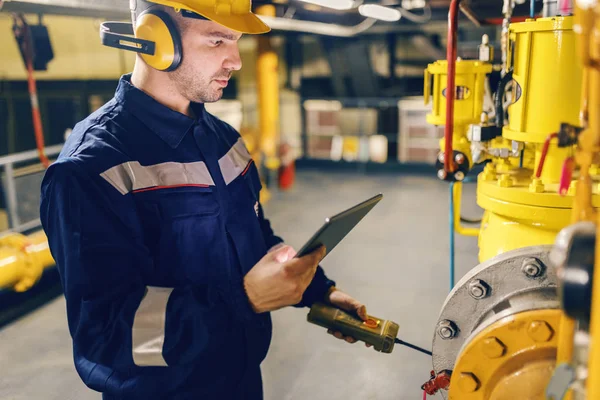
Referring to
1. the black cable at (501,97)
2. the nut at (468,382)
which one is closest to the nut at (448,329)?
the nut at (468,382)

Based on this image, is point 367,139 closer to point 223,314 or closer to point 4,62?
point 4,62

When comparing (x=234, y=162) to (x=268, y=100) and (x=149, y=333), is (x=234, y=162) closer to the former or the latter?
(x=149, y=333)

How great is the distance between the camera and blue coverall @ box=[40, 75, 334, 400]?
105 cm

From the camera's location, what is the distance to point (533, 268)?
3.31 ft

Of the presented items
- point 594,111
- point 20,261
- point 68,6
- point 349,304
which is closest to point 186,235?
point 349,304

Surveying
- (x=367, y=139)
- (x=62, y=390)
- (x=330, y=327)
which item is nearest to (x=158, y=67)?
(x=330, y=327)

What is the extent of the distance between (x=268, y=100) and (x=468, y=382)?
585cm

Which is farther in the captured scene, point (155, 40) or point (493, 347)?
point (155, 40)

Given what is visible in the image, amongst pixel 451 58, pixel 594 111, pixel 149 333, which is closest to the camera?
pixel 594 111

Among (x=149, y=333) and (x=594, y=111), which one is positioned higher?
(x=594, y=111)

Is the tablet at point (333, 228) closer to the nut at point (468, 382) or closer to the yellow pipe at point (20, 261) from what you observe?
the nut at point (468, 382)

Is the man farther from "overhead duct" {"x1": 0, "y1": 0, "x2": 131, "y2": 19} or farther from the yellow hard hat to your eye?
"overhead duct" {"x1": 0, "y1": 0, "x2": 131, "y2": 19}

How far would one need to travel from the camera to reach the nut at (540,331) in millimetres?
927

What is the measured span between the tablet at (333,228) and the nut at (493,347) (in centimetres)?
36
